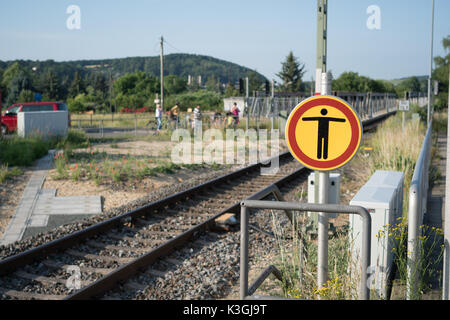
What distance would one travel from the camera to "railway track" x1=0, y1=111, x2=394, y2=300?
5.98m

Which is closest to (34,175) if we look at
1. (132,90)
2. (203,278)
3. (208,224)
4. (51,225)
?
(51,225)

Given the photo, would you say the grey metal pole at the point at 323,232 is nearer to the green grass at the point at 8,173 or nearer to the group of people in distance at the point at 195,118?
the green grass at the point at 8,173

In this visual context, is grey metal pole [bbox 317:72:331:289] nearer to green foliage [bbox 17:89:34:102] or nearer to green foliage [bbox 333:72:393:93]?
green foliage [bbox 17:89:34:102]

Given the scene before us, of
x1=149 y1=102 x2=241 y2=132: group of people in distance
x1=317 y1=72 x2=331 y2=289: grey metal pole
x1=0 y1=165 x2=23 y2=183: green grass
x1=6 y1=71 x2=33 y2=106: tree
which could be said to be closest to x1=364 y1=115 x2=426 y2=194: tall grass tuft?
x1=317 y1=72 x2=331 y2=289: grey metal pole

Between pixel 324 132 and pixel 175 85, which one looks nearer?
pixel 324 132

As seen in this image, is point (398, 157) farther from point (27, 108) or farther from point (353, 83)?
point (353, 83)

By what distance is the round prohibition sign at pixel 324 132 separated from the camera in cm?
388

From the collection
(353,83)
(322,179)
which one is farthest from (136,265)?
(353,83)

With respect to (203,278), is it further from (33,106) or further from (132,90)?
(132,90)

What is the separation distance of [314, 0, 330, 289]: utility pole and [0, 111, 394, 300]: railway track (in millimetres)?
2450

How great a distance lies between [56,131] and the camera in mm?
21172

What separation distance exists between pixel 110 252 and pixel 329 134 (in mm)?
4417

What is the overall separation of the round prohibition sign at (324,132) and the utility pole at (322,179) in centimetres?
18

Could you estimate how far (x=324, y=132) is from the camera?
3.95 m
